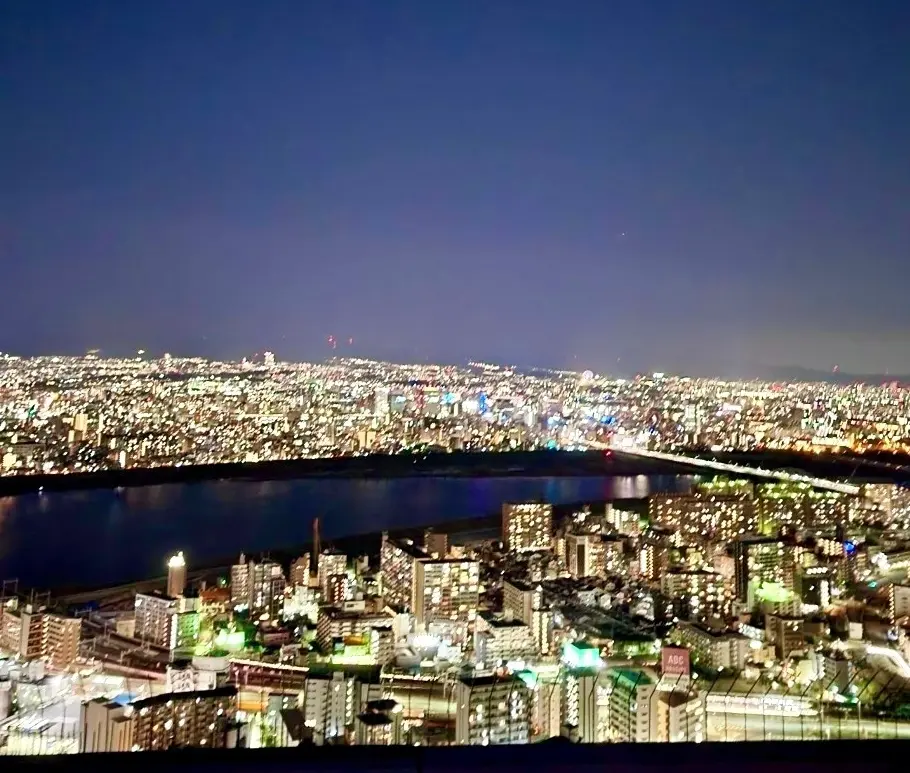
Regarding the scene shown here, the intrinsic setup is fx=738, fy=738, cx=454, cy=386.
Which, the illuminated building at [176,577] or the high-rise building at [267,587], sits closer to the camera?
the high-rise building at [267,587]

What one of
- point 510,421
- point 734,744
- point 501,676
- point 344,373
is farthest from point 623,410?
point 734,744

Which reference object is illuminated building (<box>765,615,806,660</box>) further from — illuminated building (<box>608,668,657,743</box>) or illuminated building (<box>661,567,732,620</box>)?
illuminated building (<box>608,668,657,743</box>)

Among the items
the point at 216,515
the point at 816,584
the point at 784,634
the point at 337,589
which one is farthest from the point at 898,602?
the point at 216,515

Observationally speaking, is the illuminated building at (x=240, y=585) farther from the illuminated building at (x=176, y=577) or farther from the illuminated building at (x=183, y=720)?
the illuminated building at (x=183, y=720)

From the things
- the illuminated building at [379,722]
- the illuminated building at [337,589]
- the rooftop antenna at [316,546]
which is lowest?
the illuminated building at [337,589]

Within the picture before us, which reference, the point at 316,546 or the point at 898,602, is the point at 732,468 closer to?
the point at 898,602

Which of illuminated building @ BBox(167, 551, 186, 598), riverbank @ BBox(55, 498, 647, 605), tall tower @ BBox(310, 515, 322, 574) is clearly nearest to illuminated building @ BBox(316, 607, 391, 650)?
illuminated building @ BBox(167, 551, 186, 598)

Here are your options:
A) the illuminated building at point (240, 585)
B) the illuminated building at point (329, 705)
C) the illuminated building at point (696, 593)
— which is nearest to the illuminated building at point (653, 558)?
the illuminated building at point (696, 593)
